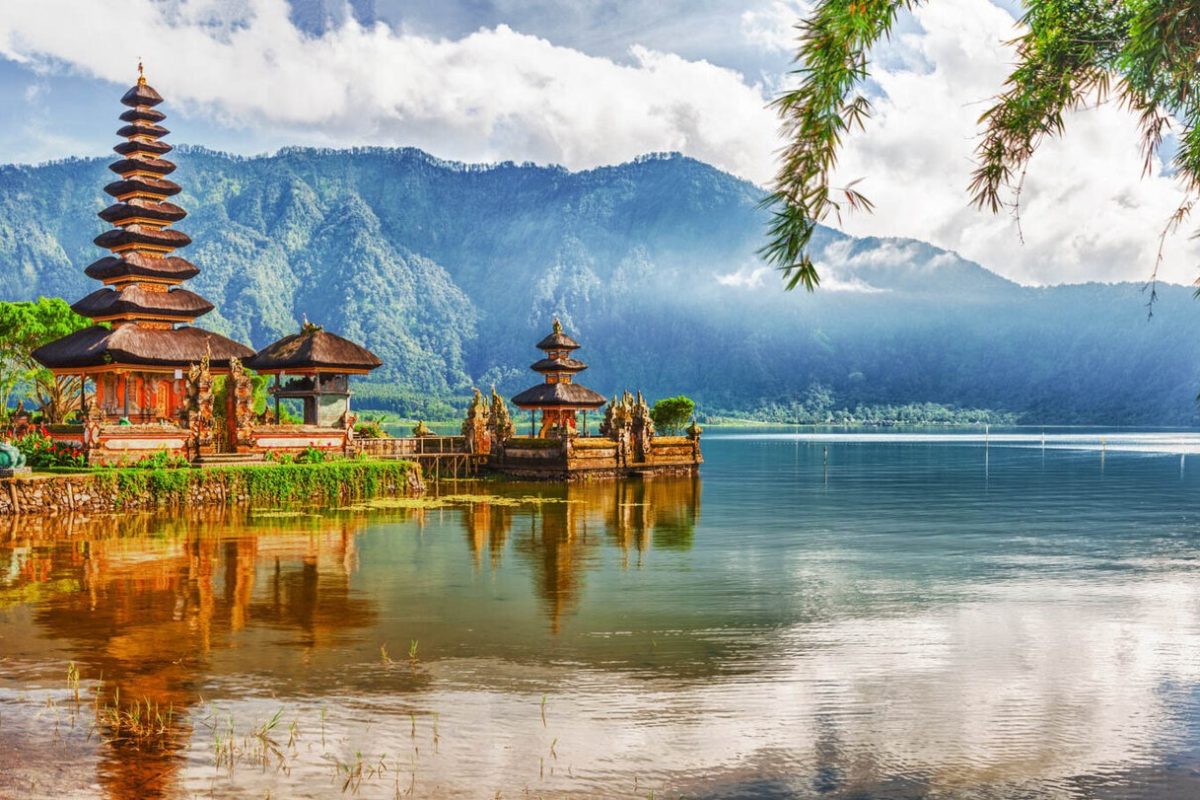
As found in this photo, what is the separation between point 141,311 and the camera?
4991 cm

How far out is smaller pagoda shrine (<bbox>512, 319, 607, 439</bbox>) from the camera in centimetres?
6425

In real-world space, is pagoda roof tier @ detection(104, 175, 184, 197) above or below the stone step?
above

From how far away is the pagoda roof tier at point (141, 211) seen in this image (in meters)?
53.3

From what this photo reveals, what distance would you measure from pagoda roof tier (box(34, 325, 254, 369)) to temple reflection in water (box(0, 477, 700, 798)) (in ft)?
45.1

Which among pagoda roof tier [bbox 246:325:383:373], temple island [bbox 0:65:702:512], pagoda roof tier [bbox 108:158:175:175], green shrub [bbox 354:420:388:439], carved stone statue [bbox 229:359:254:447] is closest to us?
temple island [bbox 0:65:702:512]

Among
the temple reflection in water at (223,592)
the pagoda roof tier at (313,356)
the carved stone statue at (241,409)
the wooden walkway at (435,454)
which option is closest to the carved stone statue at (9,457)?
the temple reflection in water at (223,592)

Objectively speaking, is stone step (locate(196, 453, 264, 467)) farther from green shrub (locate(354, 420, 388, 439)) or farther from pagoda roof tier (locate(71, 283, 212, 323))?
green shrub (locate(354, 420, 388, 439))

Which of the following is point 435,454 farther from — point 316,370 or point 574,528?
point 574,528

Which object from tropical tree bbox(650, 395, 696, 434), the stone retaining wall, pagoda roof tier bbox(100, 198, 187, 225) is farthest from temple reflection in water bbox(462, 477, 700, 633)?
tropical tree bbox(650, 395, 696, 434)

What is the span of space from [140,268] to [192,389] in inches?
457

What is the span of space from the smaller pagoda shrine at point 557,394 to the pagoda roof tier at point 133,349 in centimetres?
1906

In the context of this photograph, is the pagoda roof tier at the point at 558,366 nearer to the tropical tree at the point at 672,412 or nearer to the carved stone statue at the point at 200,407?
the tropical tree at the point at 672,412

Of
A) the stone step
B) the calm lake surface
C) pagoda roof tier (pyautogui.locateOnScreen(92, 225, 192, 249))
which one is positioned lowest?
the calm lake surface

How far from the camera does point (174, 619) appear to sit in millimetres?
18922
